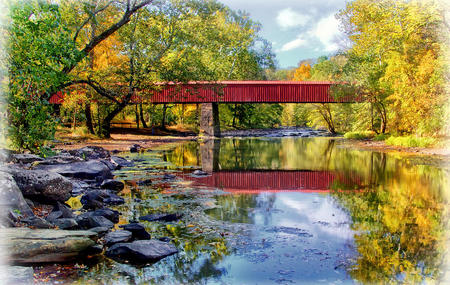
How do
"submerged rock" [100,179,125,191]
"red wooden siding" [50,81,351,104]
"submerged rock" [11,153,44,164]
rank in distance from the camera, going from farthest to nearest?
1. "red wooden siding" [50,81,351,104]
2. "submerged rock" [11,153,44,164]
3. "submerged rock" [100,179,125,191]

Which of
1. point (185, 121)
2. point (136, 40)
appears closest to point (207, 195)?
point (136, 40)

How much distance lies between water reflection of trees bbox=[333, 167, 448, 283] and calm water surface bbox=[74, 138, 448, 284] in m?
0.02

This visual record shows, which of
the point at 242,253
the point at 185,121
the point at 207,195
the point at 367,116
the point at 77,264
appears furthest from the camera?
the point at 185,121

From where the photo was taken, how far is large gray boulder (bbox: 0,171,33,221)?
6.22 m

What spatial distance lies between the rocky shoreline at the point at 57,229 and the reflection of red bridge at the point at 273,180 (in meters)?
3.18

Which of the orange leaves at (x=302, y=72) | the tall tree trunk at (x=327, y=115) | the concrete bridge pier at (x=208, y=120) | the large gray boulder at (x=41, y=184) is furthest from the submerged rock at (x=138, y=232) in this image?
the orange leaves at (x=302, y=72)

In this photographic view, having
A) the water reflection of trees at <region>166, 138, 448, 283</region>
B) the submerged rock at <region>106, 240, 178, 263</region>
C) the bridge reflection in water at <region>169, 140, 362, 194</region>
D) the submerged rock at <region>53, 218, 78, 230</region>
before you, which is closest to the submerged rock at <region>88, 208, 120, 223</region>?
the submerged rock at <region>53, 218, 78, 230</region>

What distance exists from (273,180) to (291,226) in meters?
5.63

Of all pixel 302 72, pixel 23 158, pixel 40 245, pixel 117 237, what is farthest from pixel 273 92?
pixel 302 72

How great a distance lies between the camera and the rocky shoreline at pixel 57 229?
4.94 metres

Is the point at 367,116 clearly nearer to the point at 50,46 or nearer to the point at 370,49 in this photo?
the point at 370,49

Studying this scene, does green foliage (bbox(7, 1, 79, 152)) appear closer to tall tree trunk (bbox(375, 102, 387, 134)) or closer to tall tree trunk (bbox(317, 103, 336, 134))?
tall tree trunk (bbox(375, 102, 387, 134))

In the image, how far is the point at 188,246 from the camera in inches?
228

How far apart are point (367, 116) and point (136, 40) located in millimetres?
20199
